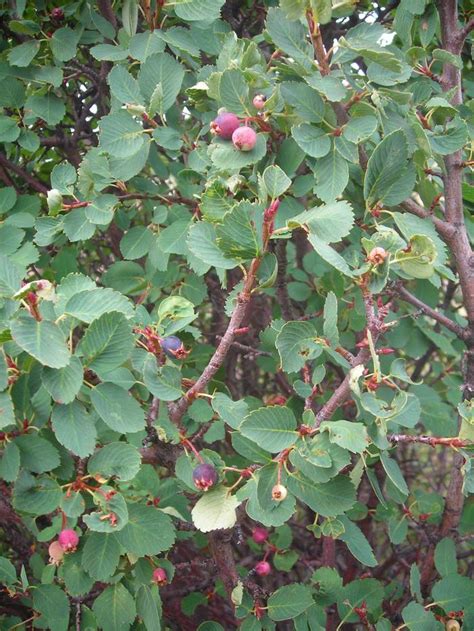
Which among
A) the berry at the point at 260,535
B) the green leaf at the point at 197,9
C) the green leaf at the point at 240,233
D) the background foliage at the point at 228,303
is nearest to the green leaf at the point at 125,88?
the background foliage at the point at 228,303

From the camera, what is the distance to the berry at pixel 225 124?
3.52 feet

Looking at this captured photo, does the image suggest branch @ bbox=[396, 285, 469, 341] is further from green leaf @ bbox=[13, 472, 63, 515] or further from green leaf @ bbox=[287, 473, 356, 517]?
green leaf @ bbox=[13, 472, 63, 515]

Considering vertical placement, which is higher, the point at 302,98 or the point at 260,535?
the point at 302,98

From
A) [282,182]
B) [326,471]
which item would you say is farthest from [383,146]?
[326,471]

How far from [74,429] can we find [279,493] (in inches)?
11.1

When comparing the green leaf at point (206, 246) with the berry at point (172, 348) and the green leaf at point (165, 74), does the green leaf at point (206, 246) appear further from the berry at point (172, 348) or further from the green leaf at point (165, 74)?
the green leaf at point (165, 74)

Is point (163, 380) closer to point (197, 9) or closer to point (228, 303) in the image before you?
point (228, 303)

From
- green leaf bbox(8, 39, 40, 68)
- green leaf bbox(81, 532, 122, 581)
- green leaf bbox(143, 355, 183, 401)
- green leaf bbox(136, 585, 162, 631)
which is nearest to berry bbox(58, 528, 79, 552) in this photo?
green leaf bbox(81, 532, 122, 581)

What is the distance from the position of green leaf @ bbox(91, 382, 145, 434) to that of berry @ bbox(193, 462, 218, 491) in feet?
A: 0.39

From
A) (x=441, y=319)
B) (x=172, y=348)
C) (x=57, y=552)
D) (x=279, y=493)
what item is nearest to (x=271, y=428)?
(x=279, y=493)

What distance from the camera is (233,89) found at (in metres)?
1.05

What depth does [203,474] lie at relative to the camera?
1031 mm

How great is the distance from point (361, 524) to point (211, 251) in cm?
125

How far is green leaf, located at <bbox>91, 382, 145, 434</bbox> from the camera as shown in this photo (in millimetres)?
981
